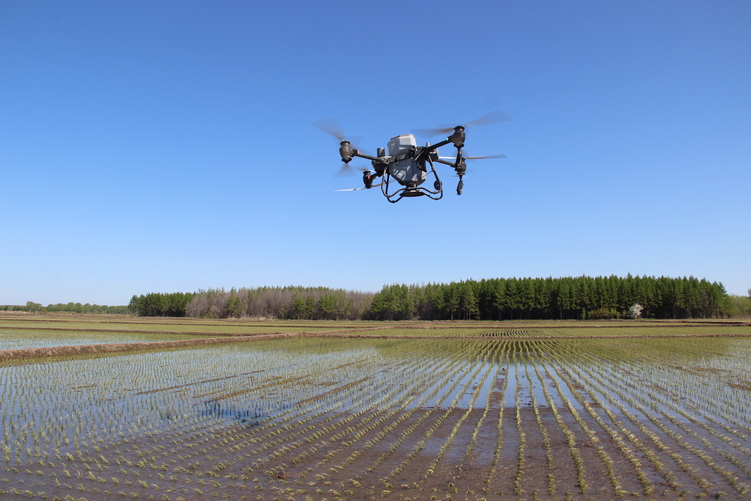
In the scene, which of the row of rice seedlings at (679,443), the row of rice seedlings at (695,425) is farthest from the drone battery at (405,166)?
the row of rice seedlings at (695,425)

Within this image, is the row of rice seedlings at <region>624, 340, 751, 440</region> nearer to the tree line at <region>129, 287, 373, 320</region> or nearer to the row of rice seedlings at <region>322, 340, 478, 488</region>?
the row of rice seedlings at <region>322, 340, 478, 488</region>

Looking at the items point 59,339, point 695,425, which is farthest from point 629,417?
point 59,339

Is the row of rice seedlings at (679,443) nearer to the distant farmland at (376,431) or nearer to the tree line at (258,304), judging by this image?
the distant farmland at (376,431)

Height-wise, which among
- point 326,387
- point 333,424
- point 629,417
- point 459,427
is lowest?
point 326,387

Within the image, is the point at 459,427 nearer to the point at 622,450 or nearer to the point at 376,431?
the point at 376,431

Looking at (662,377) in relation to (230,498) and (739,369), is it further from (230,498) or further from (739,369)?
(230,498)

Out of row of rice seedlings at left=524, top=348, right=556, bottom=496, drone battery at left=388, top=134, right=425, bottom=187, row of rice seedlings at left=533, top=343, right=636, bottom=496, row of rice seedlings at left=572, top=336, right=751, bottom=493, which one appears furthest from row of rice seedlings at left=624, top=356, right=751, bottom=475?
drone battery at left=388, top=134, right=425, bottom=187
